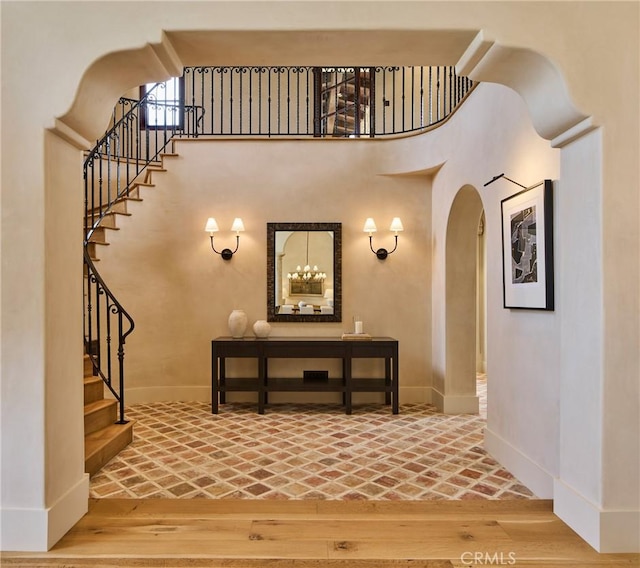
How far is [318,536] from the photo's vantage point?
7.44 ft

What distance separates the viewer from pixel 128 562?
2.07 metres

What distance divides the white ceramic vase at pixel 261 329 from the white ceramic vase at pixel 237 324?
0.13 meters

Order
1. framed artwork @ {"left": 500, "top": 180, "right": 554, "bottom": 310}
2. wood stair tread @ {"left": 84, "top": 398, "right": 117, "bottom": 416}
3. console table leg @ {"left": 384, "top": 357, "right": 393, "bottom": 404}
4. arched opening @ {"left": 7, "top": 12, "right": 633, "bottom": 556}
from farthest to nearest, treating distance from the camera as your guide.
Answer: console table leg @ {"left": 384, "top": 357, "right": 393, "bottom": 404} → wood stair tread @ {"left": 84, "top": 398, "right": 117, "bottom": 416} → framed artwork @ {"left": 500, "top": 180, "right": 554, "bottom": 310} → arched opening @ {"left": 7, "top": 12, "right": 633, "bottom": 556}

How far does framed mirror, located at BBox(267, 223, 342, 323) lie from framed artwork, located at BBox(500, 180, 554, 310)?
2.47 m

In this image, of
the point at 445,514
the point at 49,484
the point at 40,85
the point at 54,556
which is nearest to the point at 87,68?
the point at 40,85

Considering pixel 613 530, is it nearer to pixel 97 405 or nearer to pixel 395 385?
pixel 395 385

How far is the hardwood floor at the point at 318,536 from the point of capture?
207 centimetres

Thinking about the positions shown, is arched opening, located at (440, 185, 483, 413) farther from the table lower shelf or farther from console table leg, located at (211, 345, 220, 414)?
console table leg, located at (211, 345, 220, 414)

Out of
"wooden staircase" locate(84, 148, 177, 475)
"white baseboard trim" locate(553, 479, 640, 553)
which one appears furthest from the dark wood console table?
"white baseboard trim" locate(553, 479, 640, 553)

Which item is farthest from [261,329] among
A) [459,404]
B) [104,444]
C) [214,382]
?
[459,404]

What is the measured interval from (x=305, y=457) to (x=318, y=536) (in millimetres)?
1409

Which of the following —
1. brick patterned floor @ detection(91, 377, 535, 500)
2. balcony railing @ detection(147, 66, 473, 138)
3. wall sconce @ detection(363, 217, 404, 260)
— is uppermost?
balcony railing @ detection(147, 66, 473, 138)

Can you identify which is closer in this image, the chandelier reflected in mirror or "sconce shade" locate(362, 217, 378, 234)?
"sconce shade" locate(362, 217, 378, 234)

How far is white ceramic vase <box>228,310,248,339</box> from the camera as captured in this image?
211 inches
